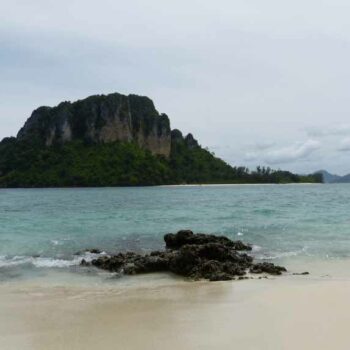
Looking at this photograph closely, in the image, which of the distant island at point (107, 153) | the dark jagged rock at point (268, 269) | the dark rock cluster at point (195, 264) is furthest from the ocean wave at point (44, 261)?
the distant island at point (107, 153)

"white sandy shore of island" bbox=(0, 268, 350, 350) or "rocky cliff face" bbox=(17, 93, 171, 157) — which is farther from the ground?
"rocky cliff face" bbox=(17, 93, 171, 157)

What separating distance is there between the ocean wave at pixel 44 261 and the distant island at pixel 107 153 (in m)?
134

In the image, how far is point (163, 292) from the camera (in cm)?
1237

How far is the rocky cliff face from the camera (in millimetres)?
174250

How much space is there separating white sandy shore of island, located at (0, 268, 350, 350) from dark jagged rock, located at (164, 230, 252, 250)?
5734 mm

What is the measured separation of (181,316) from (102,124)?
16714 centimetres

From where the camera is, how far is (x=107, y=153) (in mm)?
168375

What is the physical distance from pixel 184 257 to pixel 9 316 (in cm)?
652

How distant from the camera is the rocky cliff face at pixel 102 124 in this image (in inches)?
6860

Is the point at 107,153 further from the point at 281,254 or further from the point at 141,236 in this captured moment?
the point at 281,254

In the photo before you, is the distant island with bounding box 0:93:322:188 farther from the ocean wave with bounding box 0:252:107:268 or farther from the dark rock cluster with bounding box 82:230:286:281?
the dark rock cluster with bounding box 82:230:286:281

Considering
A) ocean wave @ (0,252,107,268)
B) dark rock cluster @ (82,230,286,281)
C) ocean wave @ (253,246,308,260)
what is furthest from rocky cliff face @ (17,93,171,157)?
dark rock cluster @ (82,230,286,281)

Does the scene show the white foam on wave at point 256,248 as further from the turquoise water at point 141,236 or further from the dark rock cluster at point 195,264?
the dark rock cluster at point 195,264

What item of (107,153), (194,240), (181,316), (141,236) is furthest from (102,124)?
(181,316)
